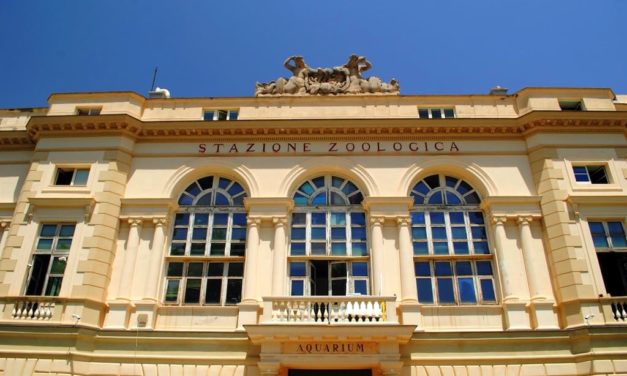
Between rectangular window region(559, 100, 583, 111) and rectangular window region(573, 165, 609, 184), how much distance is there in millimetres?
2816

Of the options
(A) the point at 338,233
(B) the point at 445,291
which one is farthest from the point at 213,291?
(B) the point at 445,291

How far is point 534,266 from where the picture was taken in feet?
54.1

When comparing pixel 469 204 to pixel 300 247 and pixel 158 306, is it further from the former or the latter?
pixel 158 306

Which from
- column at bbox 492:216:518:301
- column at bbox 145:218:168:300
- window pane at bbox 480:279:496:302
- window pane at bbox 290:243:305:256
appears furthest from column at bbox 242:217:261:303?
column at bbox 492:216:518:301

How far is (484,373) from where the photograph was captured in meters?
14.9

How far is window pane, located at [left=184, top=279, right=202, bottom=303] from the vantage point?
16.8m

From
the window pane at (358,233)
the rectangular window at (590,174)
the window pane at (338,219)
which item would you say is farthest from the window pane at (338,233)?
the rectangular window at (590,174)

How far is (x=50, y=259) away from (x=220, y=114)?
333 inches

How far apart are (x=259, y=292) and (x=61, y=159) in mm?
9381

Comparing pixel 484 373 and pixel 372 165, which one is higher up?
pixel 372 165

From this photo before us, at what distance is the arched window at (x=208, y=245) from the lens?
55.8ft

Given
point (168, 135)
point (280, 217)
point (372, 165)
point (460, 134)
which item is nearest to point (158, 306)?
point (280, 217)

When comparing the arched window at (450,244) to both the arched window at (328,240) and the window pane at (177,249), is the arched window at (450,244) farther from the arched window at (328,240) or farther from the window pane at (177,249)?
the window pane at (177,249)

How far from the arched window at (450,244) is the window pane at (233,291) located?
20.4ft
